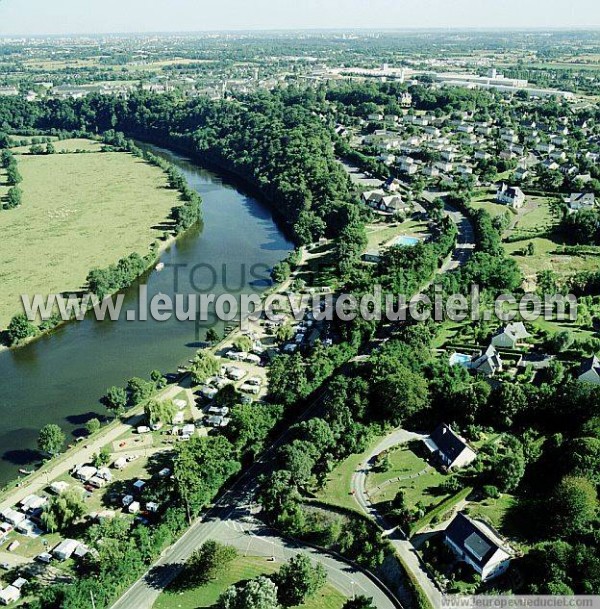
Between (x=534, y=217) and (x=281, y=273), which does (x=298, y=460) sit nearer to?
(x=281, y=273)

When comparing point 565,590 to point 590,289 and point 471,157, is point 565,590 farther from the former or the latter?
point 471,157

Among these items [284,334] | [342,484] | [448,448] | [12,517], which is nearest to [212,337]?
[284,334]

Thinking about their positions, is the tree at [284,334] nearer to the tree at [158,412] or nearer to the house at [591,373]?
the tree at [158,412]

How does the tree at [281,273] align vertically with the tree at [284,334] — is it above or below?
above

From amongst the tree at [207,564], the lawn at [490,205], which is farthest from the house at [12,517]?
the lawn at [490,205]

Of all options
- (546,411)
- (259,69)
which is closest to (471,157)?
(546,411)

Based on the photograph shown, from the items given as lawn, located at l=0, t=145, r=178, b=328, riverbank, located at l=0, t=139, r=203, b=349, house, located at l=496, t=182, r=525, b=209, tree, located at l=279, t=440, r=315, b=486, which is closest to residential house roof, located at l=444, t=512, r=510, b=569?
tree, located at l=279, t=440, r=315, b=486

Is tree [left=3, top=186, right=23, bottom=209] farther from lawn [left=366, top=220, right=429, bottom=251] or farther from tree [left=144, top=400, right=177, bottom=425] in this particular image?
tree [left=144, top=400, right=177, bottom=425]
